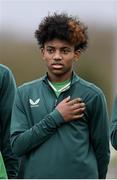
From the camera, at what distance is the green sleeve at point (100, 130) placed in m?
4.59

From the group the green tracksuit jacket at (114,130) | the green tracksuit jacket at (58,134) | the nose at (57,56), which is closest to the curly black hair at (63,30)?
the nose at (57,56)

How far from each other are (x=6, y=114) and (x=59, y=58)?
30.8 inches

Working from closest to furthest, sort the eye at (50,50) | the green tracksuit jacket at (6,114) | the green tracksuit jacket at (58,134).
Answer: the green tracksuit jacket at (58,134)
the eye at (50,50)
the green tracksuit jacket at (6,114)

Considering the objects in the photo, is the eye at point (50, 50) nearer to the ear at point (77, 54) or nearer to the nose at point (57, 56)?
the nose at point (57, 56)

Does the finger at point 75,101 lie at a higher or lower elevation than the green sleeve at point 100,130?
higher

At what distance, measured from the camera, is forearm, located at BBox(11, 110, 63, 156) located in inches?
175

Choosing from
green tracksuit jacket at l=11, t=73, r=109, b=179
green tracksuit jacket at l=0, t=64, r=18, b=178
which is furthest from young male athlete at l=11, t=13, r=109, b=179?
green tracksuit jacket at l=0, t=64, r=18, b=178

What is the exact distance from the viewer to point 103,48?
24.6 metres

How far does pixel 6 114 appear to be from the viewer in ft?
16.6

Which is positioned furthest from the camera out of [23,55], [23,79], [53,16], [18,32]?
[23,55]

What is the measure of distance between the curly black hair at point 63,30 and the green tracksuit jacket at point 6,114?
1.44 ft

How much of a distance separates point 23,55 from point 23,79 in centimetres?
421

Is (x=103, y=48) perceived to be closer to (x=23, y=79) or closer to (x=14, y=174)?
(x=23, y=79)

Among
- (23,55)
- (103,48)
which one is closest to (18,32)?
(23,55)
